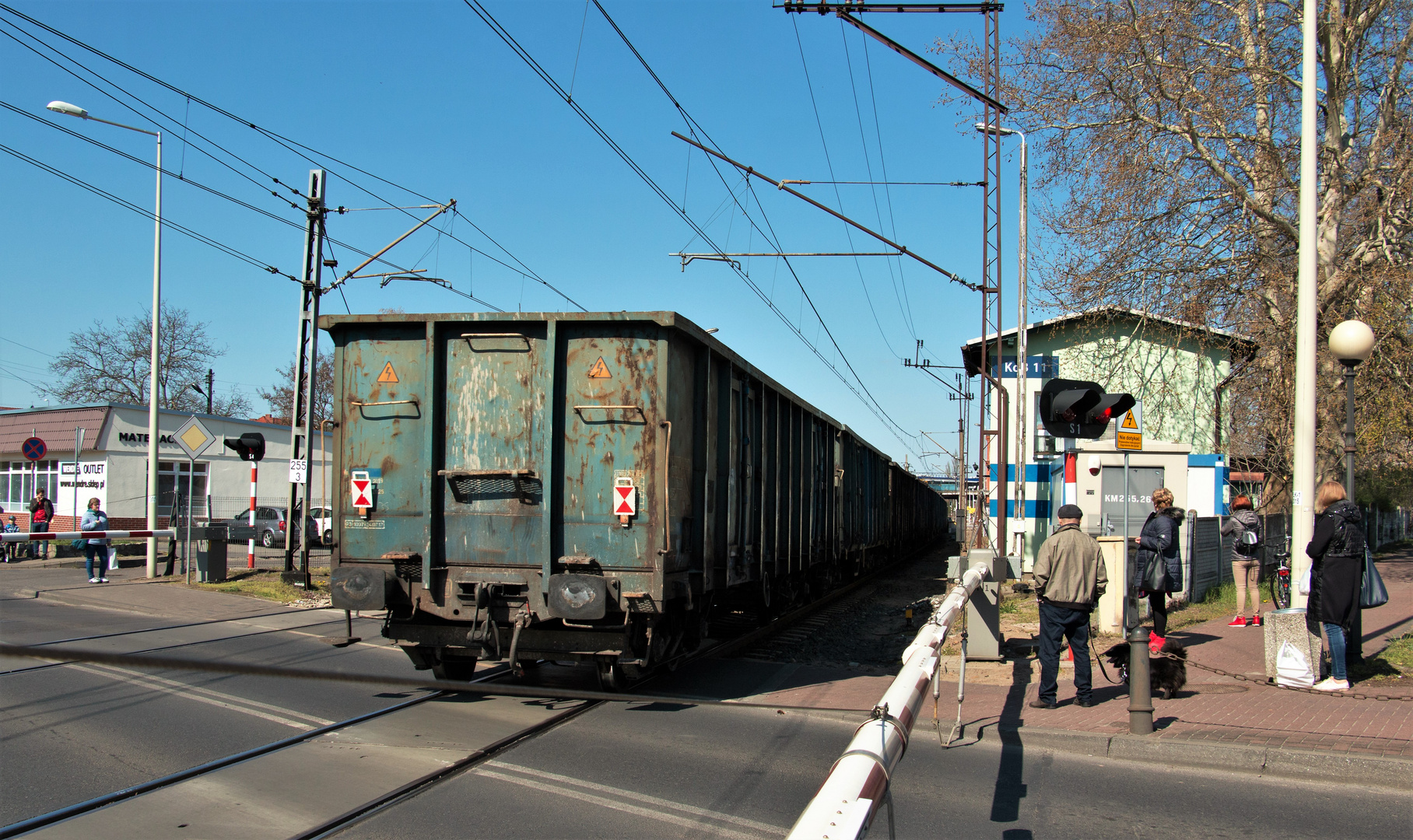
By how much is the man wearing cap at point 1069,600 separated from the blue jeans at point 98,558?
15921 millimetres

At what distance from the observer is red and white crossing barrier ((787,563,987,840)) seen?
6.98 ft

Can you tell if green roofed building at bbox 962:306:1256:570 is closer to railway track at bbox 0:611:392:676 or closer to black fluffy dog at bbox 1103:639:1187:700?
black fluffy dog at bbox 1103:639:1187:700

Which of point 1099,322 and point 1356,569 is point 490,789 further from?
point 1099,322

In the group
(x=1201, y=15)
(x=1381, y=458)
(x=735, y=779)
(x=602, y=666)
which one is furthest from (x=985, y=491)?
(x=735, y=779)

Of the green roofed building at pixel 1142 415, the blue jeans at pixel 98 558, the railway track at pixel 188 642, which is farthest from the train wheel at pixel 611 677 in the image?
the blue jeans at pixel 98 558

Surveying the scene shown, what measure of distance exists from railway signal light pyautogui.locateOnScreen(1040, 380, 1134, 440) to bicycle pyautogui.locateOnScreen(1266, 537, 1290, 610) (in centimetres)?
599

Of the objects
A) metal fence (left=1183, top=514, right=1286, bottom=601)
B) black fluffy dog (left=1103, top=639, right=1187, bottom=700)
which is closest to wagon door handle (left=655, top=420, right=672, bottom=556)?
black fluffy dog (left=1103, top=639, right=1187, bottom=700)

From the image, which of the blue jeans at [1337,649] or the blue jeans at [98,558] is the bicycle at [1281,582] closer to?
the blue jeans at [1337,649]

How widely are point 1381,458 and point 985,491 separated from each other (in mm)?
12650

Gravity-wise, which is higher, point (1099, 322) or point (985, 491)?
point (1099, 322)

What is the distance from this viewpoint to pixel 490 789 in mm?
5160

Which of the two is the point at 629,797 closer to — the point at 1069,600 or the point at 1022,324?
the point at 1069,600

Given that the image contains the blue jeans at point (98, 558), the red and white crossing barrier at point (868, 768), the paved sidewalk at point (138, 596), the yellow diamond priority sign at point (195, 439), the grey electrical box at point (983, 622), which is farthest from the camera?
the blue jeans at point (98, 558)

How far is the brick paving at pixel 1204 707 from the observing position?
6199 millimetres
